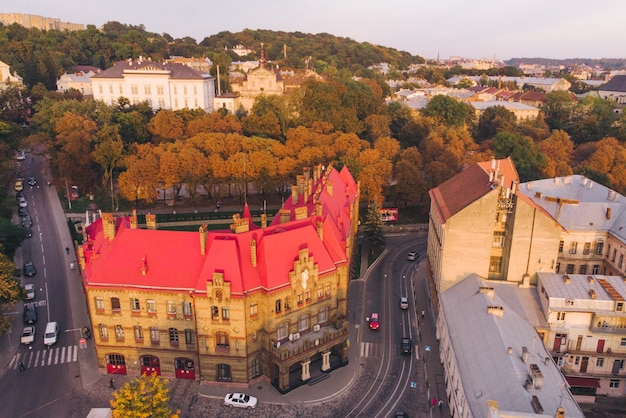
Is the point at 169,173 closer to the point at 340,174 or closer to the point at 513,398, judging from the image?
the point at 340,174

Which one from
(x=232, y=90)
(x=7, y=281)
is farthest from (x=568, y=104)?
(x=7, y=281)

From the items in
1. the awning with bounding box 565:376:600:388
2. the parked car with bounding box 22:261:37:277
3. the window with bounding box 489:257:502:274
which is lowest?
the awning with bounding box 565:376:600:388

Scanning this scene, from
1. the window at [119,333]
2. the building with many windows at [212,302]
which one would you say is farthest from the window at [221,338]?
the window at [119,333]

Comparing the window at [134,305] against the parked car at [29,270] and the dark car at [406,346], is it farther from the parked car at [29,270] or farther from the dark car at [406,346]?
the parked car at [29,270]

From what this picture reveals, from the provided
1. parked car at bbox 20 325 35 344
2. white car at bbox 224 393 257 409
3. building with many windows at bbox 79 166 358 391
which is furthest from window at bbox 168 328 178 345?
parked car at bbox 20 325 35 344

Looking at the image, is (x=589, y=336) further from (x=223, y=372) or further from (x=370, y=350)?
(x=223, y=372)

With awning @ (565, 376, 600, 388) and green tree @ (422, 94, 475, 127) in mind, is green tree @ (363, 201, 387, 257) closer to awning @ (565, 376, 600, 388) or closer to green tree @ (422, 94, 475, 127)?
awning @ (565, 376, 600, 388)
